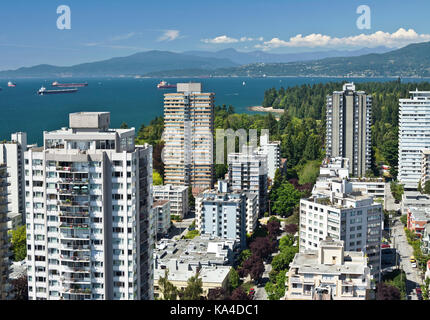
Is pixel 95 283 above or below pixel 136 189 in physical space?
below

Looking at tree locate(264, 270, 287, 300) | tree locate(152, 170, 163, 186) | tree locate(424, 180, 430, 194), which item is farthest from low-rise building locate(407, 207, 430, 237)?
tree locate(152, 170, 163, 186)

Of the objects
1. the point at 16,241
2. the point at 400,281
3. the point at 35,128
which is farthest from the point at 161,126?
the point at 400,281

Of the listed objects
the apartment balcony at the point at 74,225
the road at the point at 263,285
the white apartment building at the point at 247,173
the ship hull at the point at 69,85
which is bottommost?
the road at the point at 263,285

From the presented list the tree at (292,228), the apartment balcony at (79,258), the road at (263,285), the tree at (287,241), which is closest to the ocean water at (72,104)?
the tree at (292,228)

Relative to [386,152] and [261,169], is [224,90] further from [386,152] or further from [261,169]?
[261,169]

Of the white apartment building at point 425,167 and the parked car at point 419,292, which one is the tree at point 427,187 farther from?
the parked car at point 419,292

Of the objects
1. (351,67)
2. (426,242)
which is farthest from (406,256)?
(351,67)
